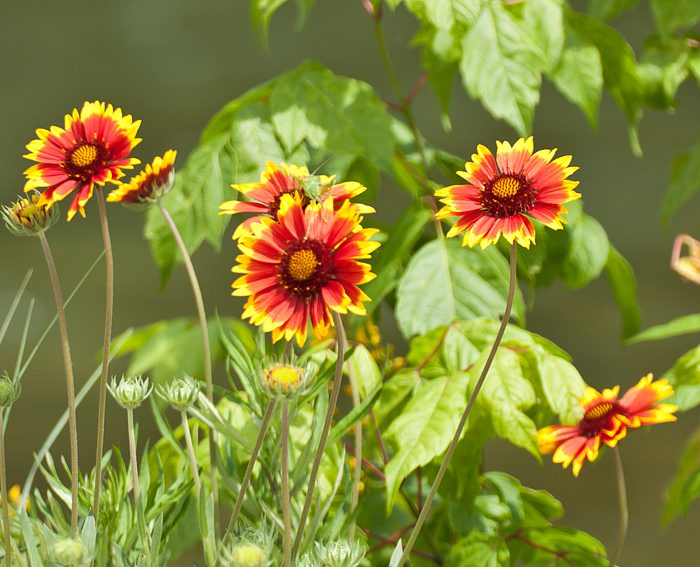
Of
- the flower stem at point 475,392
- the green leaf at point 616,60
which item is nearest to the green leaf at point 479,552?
the flower stem at point 475,392

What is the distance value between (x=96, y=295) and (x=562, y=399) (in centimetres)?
100

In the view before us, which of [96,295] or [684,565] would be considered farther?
[96,295]

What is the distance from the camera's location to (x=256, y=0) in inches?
27.9

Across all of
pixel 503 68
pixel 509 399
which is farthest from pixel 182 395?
pixel 503 68

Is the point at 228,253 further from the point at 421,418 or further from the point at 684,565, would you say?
the point at 421,418

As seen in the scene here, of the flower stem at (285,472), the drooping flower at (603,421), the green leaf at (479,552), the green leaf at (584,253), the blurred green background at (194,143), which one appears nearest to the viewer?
the flower stem at (285,472)

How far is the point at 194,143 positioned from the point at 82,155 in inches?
40.0

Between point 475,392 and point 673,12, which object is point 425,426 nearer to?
point 475,392

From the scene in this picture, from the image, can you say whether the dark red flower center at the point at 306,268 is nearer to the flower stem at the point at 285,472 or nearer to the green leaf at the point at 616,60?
the flower stem at the point at 285,472

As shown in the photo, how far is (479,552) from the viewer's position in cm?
58

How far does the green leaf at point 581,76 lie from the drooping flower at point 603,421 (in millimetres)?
236

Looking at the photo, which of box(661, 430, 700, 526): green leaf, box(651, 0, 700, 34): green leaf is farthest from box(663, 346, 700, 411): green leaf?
box(651, 0, 700, 34): green leaf

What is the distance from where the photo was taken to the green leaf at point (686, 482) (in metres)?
0.62

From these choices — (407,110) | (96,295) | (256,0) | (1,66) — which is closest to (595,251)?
(407,110)
